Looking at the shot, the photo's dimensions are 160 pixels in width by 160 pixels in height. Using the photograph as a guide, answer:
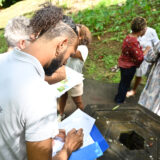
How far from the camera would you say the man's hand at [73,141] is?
132 centimetres

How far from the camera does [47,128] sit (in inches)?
36.8

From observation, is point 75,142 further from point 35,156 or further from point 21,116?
point 21,116

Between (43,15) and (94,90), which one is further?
(94,90)

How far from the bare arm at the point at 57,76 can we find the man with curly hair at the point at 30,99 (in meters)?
1.04

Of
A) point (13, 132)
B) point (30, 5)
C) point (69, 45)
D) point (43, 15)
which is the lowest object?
point (30, 5)

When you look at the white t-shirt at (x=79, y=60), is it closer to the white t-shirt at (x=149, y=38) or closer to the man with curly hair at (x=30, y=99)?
the white t-shirt at (x=149, y=38)

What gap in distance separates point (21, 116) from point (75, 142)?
0.61m

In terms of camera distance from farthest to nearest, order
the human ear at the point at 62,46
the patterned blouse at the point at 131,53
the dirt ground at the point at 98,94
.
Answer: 1. the dirt ground at the point at 98,94
2. the patterned blouse at the point at 131,53
3. the human ear at the point at 62,46

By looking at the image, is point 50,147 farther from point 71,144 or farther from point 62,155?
point 71,144

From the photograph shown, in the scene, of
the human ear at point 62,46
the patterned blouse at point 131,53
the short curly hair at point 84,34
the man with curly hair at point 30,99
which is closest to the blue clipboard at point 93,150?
the man with curly hair at point 30,99

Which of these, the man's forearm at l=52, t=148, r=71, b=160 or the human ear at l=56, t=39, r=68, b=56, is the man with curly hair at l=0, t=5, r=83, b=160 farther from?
the man's forearm at l=52, t=148, r=71, b=160

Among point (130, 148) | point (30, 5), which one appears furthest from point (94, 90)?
point (30, 5)

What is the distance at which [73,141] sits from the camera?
4.52 ft

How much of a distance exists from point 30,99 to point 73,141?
0.64 meters
